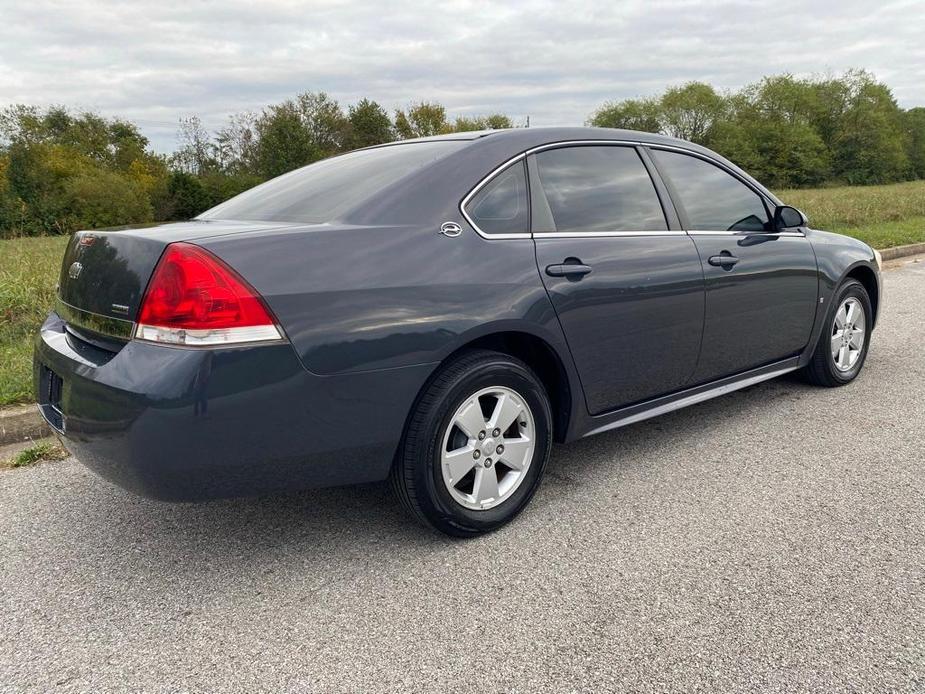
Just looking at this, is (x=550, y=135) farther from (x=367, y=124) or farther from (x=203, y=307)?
(x=367, y=124)

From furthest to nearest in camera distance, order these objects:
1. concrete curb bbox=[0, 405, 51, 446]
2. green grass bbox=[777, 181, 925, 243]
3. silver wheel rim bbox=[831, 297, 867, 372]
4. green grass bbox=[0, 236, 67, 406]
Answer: green grass bbox=[777, 181, 925, 243] → silver wheel rim bbox=[831, 297, 867, 372] → green grass bbox=[0, 236, 67, 406] → concrete curb bbox=[0, 405, 51, 446]

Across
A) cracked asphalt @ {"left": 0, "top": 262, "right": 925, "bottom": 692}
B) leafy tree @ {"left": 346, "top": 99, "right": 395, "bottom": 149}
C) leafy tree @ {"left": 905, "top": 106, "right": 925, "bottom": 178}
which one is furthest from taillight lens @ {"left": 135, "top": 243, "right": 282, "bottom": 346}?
leafy tree @ {"left": 905, "top": 106, "right": 925, "bottom": 178}

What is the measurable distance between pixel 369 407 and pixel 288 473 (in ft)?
1.09

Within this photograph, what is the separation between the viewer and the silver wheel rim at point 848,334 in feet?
Answer: 14.8

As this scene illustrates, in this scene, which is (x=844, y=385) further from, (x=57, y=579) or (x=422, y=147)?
(x=57, y=579)

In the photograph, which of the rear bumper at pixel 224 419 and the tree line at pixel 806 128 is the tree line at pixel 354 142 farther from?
the rear bumper at pixel 224 419

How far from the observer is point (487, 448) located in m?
2.71

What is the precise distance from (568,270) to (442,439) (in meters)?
0.87

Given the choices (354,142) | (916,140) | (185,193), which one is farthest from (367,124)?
(916,140)

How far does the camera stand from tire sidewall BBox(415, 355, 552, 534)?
2.54 meters

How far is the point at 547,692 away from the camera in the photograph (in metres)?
1.89

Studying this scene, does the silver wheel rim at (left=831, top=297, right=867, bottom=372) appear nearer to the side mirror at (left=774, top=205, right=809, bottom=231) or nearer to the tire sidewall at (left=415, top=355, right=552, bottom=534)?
the side mirror at (left=774, top=205, right=809, bottom=231)

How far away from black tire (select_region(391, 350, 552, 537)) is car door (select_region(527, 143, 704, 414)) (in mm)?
326

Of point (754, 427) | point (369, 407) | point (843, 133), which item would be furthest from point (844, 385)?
point (843, 133)
